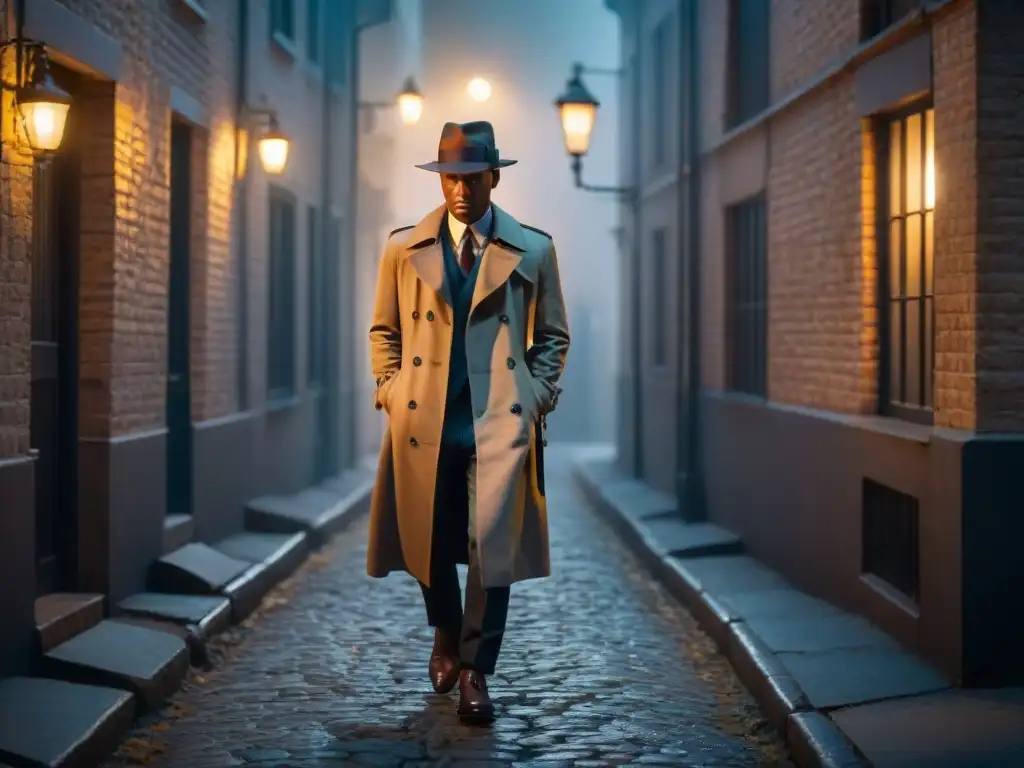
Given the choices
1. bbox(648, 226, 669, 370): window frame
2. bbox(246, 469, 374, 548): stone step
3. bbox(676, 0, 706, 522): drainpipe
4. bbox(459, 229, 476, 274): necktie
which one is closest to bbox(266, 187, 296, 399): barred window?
bbox(246, 469, 374, 548): stone step

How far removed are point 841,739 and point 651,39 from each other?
1167 centimetres

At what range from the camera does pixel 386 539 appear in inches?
233

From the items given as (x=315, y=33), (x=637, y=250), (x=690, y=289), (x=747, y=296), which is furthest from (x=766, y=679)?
(x=315, y=33)

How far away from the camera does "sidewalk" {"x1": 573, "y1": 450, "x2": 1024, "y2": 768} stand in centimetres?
512

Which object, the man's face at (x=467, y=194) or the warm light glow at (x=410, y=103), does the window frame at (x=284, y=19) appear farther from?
the man's face at (x=467, y=194)

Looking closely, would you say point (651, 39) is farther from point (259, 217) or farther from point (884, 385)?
point (884, 385)

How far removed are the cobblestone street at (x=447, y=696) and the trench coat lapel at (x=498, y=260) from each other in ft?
5.74

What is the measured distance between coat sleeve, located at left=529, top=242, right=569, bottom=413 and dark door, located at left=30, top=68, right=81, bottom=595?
2862mm

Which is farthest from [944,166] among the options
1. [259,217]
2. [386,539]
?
[259,217]

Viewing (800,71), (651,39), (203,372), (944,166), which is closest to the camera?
(944,166)

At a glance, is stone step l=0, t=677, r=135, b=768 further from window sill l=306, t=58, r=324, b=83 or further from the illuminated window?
window sill l=306, t=58, r=324, b=83

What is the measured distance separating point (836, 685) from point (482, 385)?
2014 millimetres

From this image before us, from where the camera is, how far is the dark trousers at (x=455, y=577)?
573 cm

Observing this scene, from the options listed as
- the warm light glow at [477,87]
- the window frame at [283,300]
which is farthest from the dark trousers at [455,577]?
the warm light glow at [477,87]
